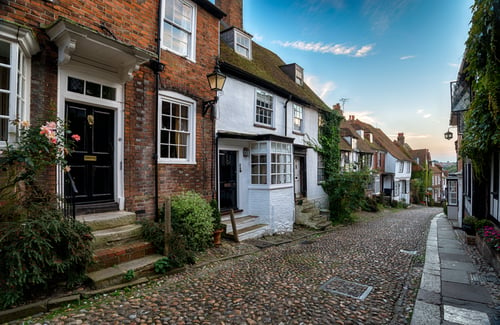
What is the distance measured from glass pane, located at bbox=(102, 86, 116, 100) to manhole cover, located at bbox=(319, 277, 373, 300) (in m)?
6.08

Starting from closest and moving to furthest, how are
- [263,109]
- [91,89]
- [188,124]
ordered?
[91,89] → [188,124] → [263,109]

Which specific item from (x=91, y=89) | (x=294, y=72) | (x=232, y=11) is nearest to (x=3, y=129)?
(x=91, y=89)

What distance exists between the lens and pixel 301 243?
28.1 ft

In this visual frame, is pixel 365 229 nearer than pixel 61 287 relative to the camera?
No

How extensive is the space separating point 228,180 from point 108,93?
4920mm

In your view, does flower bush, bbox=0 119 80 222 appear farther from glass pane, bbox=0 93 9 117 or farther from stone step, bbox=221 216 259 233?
stone step, bbox=221 216 259 233

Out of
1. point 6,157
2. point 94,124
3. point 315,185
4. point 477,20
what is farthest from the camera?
point 315,185

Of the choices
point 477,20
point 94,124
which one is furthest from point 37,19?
point 477,20

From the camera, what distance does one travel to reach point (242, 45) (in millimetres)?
11453

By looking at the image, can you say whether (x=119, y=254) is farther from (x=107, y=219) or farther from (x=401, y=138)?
(x=401, y=138)

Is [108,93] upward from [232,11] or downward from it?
downward

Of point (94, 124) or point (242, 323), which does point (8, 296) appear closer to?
point (242, 323)

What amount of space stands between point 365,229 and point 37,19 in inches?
498

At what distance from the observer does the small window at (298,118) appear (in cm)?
1305
